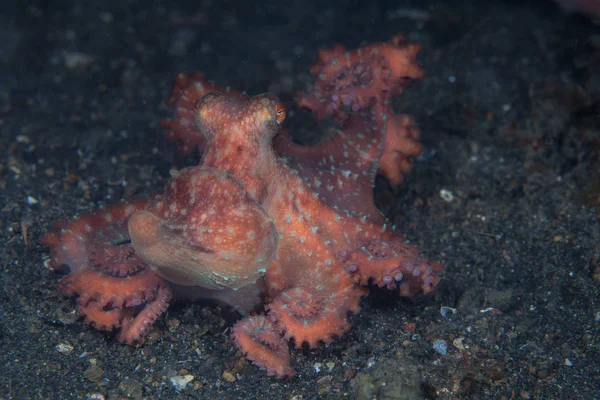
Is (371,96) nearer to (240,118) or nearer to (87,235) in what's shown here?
(240,118)

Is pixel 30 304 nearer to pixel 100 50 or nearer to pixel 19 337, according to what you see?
pixel 19 337

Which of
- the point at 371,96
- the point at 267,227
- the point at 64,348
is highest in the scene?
the point at 371,96

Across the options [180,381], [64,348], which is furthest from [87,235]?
[180,381]

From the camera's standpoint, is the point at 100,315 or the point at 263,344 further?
the point at 100,315

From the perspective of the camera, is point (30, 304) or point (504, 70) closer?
point (30, 304)

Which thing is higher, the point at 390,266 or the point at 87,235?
the point at 390,266

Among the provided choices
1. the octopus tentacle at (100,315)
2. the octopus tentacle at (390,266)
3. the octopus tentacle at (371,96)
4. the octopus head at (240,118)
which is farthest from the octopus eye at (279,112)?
the octopus tentacle at (100,315)

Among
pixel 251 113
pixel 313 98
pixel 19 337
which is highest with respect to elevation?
pixel 251 113

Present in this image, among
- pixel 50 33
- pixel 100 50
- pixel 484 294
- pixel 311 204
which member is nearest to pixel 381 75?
pixel 311 204
